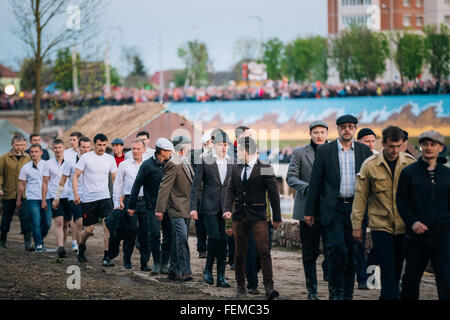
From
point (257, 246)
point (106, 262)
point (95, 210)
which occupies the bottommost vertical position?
point (106, 262)

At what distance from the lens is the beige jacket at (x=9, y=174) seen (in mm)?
14668

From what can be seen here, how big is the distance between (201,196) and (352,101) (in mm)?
28967

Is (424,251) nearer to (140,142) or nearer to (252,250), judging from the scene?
(252,250)

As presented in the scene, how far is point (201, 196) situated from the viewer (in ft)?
33.7

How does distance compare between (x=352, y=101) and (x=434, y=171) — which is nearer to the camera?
(x=434, y=171)

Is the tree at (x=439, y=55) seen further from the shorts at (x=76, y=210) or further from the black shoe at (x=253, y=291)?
Result: the black shoe at (x=253, y=291)

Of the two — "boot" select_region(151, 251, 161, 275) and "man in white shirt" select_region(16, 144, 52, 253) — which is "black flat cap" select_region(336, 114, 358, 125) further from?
"man in white shirt" select_region(16, 144, 52, 253)

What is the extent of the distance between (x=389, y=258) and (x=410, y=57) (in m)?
38.4

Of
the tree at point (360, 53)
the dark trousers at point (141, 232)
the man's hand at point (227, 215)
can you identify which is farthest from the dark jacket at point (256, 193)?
the tree at point (360, 53)

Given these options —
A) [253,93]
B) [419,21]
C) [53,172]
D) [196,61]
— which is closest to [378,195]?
[53,172]

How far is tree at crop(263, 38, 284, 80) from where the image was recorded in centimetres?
7426

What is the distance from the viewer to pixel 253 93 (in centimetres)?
4297

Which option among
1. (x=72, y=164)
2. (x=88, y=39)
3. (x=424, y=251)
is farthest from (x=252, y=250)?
(x=88, y=39)

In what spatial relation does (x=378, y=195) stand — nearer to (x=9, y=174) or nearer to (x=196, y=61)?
(x=9, y=174)
